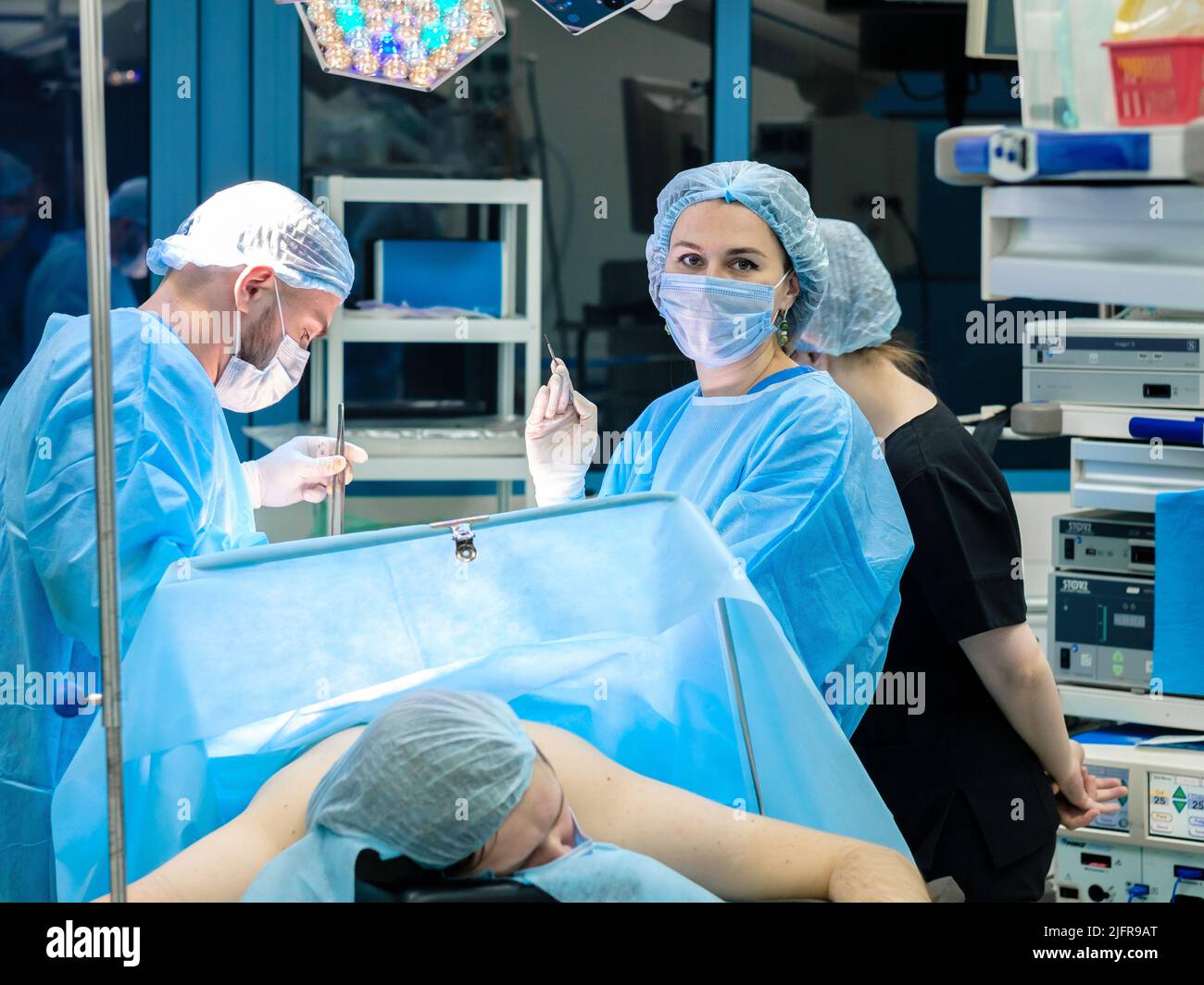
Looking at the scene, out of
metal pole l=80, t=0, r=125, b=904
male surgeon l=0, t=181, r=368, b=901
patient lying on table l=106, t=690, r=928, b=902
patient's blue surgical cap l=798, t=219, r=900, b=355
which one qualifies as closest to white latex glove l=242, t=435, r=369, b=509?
male surgeon l=0, t=181, r=368, b=901

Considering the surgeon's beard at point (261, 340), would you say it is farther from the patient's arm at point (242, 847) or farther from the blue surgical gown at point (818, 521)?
the patient's arm at point (242, 847)

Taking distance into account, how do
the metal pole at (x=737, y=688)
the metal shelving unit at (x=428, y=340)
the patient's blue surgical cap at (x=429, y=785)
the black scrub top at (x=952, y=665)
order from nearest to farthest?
the patient's blue surgical cap at (x=429, y=785), the metal pole at (x=737, y=688), the black scrub top at (x=952, y=665), the metal shelving unit at (x=428, y=340)

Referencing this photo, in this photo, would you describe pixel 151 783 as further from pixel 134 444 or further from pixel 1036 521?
pixel 1036 521

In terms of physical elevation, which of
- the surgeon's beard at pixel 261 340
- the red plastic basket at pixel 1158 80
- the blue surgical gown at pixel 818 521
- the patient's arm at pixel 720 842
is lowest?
the patient's arm at pixel 720 842

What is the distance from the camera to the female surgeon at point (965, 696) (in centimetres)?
203

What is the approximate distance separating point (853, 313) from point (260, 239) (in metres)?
0.88

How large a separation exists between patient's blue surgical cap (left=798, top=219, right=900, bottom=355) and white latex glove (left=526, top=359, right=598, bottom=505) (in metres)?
0.36

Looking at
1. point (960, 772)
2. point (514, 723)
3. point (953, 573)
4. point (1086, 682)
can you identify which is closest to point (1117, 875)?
point (1086, 682)

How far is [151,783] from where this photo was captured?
155 cm

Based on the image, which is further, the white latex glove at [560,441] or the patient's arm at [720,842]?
the white latex glove at [560,441]

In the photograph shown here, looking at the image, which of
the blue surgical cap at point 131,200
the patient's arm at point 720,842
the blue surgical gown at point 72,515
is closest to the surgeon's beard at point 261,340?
the blue surgical gown at point 72,515

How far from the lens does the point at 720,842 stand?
59.1 inches

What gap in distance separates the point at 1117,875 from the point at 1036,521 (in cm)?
126

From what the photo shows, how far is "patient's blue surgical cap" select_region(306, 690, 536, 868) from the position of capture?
1286 millimetres
